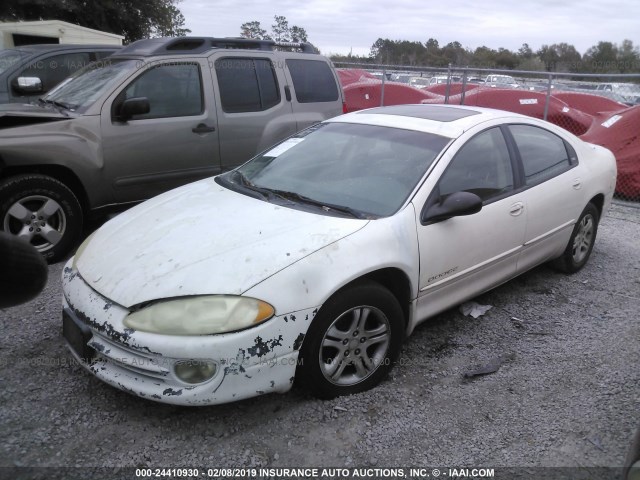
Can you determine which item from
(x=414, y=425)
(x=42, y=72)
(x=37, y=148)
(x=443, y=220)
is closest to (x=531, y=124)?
(x=443, y=220)

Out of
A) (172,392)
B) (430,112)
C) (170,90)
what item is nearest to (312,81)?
(170,90)

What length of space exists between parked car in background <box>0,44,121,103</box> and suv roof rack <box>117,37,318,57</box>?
6.65ft

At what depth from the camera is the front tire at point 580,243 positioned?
454 cm

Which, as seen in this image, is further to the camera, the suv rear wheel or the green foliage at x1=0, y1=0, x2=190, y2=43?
the green foliage at x1=0, y1=0, x2=190, y2=43

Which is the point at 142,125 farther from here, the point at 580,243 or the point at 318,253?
the point at 580,243

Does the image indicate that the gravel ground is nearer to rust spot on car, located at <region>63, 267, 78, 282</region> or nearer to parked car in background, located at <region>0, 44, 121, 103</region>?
rust spot on car, located at <region>63, 267, 78, 282</region>

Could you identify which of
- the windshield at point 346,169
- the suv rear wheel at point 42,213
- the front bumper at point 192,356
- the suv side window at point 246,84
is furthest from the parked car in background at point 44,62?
the front bumper at point 192,356

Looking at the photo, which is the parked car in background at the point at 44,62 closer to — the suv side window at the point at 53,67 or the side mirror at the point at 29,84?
the suv side window at the point at 53,67

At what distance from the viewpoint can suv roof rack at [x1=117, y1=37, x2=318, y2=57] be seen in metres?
5.27

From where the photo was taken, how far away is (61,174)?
4.63 metres

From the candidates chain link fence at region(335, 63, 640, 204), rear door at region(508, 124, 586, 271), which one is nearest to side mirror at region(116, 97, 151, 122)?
rear door at region(508, 124, 586, 271)

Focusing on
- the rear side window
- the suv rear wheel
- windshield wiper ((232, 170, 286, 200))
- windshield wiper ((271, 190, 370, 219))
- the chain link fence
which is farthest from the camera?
the chain link fence

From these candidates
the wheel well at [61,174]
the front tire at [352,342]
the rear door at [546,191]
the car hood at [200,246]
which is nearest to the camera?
the car hood at [200,246]

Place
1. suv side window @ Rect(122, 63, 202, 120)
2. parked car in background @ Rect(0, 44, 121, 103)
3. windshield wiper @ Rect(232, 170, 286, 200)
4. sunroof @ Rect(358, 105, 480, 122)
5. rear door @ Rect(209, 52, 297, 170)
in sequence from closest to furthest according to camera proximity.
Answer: windshield wiper @ Rect(232, 170, 286, 200) → sunroof @ Rect(358, 105, 480, 122) → suv side window @ Rect(122, 63, 202, 120) → rear door @ Rect(209, 52, 297, 170) → parked car in background @ Rect(0, 44, 121, 103)
